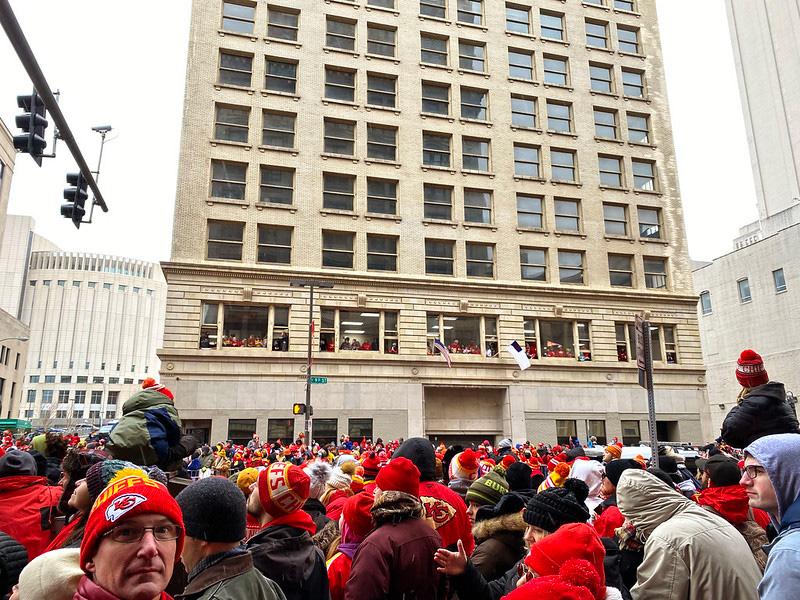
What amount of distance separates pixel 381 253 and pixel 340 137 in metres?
7.71

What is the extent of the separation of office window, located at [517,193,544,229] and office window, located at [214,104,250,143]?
1753 cm

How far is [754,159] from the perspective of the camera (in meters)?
65.9

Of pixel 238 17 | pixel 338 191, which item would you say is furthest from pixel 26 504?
pixel 238 17

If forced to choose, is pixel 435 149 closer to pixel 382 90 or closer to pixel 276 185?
pixel 382 90

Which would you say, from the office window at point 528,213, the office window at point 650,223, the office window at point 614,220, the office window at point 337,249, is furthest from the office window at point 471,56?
the office window at point 650,223

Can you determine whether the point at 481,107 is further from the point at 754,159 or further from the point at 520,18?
the point at 754,159

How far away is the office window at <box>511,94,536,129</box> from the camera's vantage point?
3562cm

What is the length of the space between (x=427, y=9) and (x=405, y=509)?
125ft

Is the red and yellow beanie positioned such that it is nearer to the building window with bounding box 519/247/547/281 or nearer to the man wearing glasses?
the man wearing glasses

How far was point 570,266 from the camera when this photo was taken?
34.2 m

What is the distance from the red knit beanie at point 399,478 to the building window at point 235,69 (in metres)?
32.2

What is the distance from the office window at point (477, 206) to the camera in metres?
33.2

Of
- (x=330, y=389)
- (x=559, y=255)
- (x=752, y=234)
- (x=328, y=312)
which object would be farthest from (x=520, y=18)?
→ (x=752, y=234)

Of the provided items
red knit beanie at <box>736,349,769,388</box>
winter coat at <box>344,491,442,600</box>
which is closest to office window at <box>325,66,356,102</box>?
red knit beanie at <box>736,349,769,388</box>
